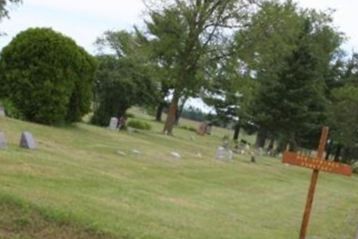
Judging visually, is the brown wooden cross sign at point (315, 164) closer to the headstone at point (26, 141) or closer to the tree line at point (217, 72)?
the headstone at point (26, 141)

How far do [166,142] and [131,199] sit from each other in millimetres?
20886

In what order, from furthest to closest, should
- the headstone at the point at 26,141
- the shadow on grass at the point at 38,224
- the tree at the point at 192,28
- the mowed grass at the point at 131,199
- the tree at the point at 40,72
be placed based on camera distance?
the tree at the point at 192,28 → the tree at the point at 40,72 → the headstone at the point at 26,141 → the mowed grass at the point at 131,199 → the shadow on grass at the point at 38,224

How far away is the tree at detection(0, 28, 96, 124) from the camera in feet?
77.5

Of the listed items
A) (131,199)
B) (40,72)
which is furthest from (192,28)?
(131,199)

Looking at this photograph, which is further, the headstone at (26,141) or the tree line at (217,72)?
the tree line at (217,72)

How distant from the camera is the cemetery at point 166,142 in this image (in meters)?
10.8

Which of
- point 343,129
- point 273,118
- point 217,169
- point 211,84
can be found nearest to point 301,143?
point 273,118

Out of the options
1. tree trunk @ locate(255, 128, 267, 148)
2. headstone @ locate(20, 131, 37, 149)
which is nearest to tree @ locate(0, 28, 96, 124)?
headstone @ locate(20, 131, 37, 149)

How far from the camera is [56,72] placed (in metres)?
23.7

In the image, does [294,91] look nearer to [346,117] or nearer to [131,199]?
[346,117]

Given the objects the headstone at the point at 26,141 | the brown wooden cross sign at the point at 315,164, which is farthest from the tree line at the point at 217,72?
the brown wooden cross sign at the point at 315,164

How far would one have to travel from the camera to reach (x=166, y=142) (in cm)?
3328

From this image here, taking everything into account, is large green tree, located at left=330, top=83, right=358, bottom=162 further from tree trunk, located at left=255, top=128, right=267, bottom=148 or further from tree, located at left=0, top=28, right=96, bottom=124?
tree, located at left=0, top=28, right=96, bottom=124

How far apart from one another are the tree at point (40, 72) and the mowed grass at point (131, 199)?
1.26 m
